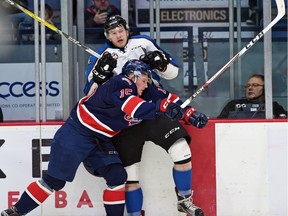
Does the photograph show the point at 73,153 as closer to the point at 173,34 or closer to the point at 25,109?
the point at 25,109

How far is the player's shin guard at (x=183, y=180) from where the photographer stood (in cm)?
412

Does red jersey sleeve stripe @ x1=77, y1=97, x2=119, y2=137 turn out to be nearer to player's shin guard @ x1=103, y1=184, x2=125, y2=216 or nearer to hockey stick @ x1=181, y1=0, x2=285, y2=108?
player's shin guard @ x1=103, y1=184, x2=125, y2=216

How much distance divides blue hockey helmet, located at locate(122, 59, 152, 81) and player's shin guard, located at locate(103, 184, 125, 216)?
543 millimetres

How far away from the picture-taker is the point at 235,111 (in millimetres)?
4480

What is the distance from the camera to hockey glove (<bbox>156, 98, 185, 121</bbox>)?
3.82 m

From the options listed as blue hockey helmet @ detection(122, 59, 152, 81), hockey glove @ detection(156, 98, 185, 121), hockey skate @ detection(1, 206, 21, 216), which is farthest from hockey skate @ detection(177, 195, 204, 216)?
hockey skate @ detection(1, 206, 21, 216)

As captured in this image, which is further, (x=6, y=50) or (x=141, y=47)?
(x=6, y=50)

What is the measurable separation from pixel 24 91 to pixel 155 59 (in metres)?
0.82

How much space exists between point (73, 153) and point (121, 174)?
25 cm

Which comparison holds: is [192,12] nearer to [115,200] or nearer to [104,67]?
[104,67]

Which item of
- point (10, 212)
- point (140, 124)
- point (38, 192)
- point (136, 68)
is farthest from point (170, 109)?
point (10, 212)

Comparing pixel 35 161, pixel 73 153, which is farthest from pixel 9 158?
pixel 73 153

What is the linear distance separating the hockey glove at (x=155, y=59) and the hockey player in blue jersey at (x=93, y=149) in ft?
0.21

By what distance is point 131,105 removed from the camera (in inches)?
152
